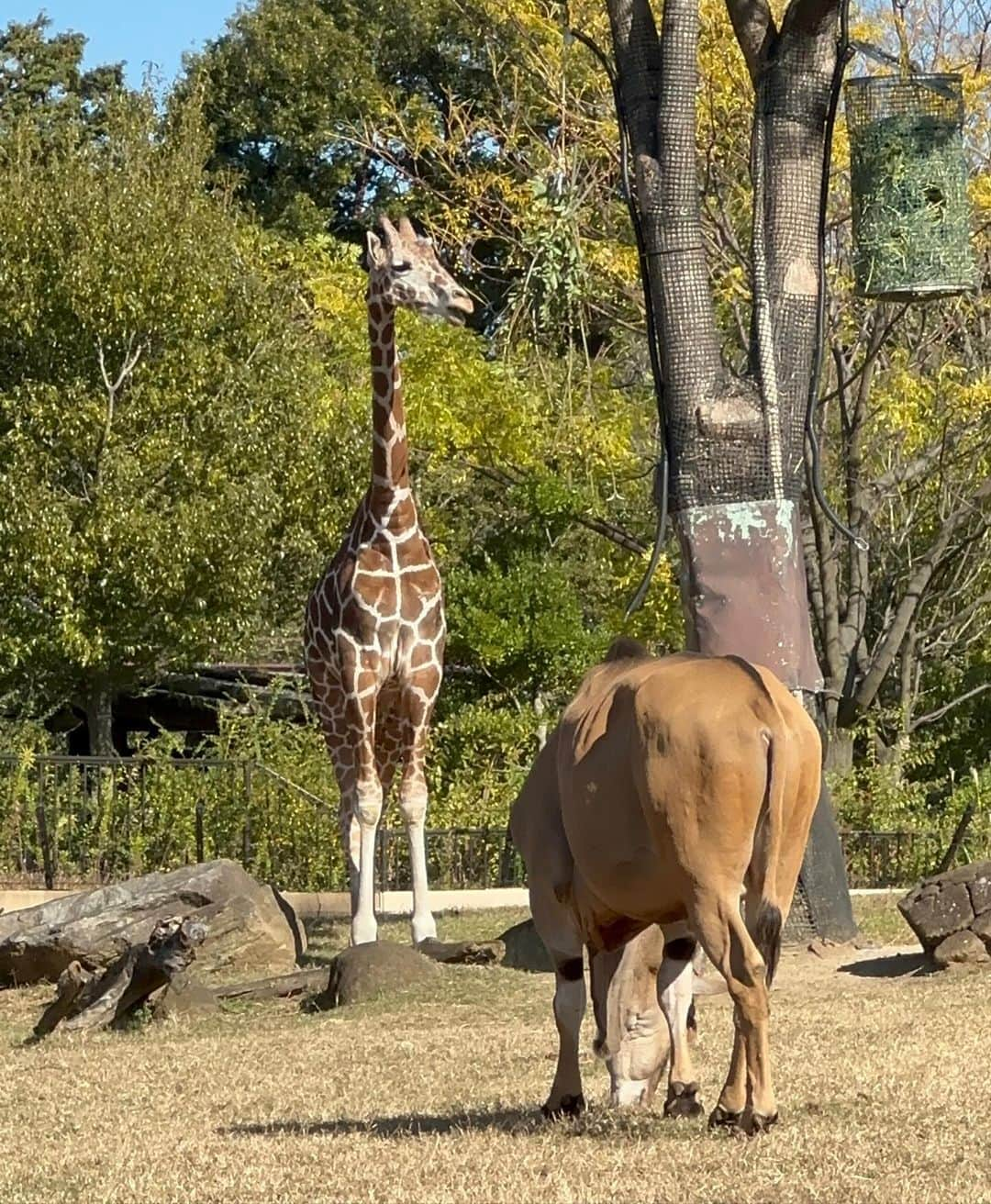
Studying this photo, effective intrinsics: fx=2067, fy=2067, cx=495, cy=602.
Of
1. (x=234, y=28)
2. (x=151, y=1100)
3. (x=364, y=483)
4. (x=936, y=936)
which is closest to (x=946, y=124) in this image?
(x=936, y=936)

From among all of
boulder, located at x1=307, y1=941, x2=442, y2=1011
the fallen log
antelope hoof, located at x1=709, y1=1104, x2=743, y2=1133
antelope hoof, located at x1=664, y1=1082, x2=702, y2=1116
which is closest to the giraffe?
boulder, located at x1=307, y1=941, x2=442, y2=1011

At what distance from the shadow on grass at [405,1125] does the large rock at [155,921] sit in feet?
16.6

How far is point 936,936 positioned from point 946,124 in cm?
476

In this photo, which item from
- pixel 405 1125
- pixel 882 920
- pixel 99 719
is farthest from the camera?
pixel 99 719

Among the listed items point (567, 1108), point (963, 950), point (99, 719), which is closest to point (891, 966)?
point (963, 950)

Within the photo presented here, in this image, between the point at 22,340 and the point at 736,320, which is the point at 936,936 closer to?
the point at 736,320

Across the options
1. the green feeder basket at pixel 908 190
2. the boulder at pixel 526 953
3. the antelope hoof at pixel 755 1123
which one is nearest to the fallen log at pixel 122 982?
the boulder at pixel 526 953

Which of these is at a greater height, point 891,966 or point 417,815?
point 417,815

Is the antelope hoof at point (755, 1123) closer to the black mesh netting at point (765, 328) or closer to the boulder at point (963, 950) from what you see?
the boulder at point (963, 950)

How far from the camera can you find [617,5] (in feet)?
41.3

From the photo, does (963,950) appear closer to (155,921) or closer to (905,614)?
(155,921)

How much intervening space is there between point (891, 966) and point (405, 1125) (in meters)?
5.18

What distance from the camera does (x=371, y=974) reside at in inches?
465

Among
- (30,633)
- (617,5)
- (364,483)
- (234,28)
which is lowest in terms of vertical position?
(30,633)
